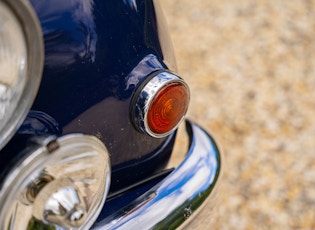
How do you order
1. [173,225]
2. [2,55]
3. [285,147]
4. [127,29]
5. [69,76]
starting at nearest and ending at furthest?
[2,55] < [69,76] < [127,29] < [173,225] < [285,147]

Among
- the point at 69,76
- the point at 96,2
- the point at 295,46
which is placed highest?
the point at 96,2

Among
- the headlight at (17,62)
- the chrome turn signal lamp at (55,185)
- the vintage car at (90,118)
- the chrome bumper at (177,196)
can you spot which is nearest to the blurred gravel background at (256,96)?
the chrome bumper at (177,196)

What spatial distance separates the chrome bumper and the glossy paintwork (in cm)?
12

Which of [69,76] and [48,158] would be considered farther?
[69,76]

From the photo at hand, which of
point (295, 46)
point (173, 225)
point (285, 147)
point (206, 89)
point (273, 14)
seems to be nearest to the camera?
point (173, 225)

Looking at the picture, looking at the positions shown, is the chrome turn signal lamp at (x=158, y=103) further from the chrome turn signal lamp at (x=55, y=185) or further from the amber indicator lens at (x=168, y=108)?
the chrome turn signal lamp at (x=55, y=185)

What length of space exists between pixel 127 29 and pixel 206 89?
2123 mm

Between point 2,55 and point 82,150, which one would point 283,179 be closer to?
point 82,150

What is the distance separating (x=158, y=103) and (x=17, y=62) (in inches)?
18.0

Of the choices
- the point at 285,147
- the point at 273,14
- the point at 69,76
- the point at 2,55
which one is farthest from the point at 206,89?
the point at 2,55

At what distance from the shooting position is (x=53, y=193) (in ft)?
4.18

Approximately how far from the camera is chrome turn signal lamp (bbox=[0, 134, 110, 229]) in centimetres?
122

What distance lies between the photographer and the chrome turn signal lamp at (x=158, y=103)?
57.8 inches

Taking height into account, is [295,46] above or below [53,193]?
below
